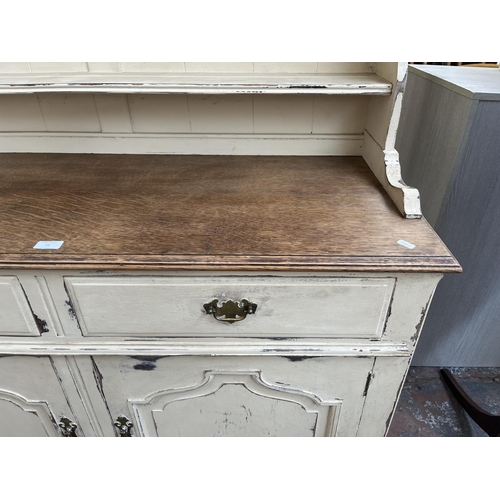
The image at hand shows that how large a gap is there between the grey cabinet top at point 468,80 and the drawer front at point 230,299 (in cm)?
68

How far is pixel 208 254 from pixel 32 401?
2.23ft

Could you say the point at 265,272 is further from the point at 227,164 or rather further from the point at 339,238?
the point at 227,164

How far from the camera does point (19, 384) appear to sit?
3.17 feet

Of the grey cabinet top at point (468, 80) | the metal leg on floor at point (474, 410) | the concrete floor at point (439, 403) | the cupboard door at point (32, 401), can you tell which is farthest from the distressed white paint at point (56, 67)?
the metal leg on floor at point (474, 410)

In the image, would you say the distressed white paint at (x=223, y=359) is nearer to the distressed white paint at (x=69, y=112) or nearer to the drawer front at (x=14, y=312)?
the drawer front at (x=14, y=312)

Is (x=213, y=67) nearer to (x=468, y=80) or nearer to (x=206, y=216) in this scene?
(x=206, y=216)

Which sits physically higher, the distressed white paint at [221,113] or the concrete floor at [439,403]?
the distressed white paint at [221,113]

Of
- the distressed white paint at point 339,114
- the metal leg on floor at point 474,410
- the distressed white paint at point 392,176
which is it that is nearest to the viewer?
the distressed white paint at point 392,176

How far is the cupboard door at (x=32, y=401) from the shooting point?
0.93 metres

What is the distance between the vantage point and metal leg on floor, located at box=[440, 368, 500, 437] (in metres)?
1.29

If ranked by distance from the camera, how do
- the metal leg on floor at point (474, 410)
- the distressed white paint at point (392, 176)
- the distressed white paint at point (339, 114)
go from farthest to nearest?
the metal leg on floor at point (474, 410) < the distressed white paint at point (339, 114) < the distressed white paint at point (392, 176)

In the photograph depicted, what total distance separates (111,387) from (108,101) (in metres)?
0.88

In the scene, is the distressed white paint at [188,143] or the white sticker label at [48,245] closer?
the white sticker label at [48,245]

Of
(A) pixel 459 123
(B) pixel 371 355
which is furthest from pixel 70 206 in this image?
(A) pixel 459 123
